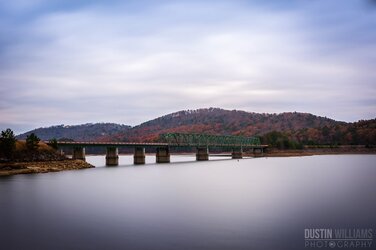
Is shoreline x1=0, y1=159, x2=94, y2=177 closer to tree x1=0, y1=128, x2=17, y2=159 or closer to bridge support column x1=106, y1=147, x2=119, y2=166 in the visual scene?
tree x1=0, y1=128, x2=17, y2=159

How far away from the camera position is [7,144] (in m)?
113

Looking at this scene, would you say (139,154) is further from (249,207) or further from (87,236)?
(87,236)

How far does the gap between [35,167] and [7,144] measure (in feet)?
30.0

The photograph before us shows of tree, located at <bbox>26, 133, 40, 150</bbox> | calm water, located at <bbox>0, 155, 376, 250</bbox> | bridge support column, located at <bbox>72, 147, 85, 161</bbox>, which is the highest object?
tree, located at <bbox>26, 133, 40, 150</bbox>

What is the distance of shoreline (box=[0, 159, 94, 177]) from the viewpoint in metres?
107

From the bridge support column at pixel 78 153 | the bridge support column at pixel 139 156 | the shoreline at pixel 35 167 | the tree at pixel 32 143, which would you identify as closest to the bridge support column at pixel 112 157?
the bridge support column at pixel 139 156

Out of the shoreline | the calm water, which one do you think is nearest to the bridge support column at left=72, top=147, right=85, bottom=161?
the shoreline

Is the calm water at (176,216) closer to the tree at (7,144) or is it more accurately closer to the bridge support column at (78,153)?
the tree at (7,144)

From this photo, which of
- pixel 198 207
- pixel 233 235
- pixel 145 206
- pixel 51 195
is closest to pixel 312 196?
pixel 198 207

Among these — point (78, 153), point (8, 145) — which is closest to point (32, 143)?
point (8, 145)

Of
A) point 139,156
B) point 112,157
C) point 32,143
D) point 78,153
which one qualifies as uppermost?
point 32,143

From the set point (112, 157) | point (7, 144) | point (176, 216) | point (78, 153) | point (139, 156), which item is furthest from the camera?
point (139, 156)

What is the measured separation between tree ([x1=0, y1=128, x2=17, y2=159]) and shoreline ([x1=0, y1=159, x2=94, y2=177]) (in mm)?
3527

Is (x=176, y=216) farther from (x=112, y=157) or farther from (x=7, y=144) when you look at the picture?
(x=112, y=157)
